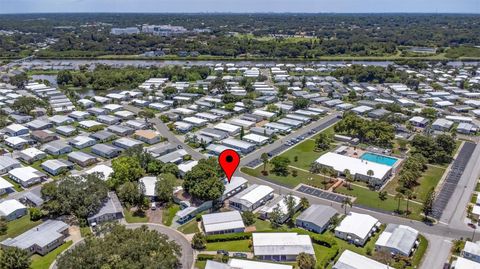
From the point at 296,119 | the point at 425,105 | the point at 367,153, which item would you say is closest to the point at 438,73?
the point at 425,105

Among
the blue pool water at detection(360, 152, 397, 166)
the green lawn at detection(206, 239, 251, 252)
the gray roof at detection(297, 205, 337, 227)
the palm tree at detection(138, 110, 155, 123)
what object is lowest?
the green lawn at detection(206, 239, 251, 252)

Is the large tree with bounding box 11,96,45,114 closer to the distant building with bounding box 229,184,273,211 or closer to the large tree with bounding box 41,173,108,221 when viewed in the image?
the large tree with bounding box 41,173,108,221

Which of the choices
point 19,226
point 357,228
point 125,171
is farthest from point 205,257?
point 19,226

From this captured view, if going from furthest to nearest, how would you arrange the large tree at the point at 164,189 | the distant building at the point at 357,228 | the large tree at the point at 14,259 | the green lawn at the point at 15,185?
the green lawn at the point at 15,185 < the large tree at the point at 164,189 < the distant building at the point at 357,228 < the large tree at the point at 14,259

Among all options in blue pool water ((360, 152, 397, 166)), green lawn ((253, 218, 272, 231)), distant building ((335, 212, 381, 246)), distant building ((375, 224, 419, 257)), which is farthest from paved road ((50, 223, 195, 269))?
blue pool water ((360, 152, 397, 166))

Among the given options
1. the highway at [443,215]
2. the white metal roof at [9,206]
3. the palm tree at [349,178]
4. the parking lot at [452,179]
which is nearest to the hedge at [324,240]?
the highway at [443,215]

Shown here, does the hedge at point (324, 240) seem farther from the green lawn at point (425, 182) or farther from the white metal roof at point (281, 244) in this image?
A: the green lawn at point (425, 182)
